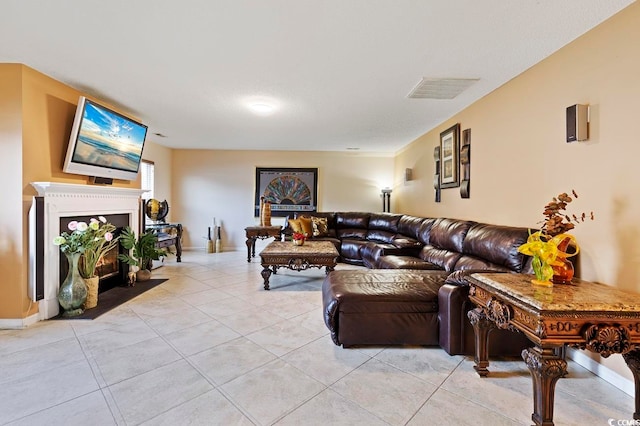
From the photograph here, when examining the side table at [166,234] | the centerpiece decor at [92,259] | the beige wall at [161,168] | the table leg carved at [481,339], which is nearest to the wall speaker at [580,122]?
the table leg carved at [481,339]

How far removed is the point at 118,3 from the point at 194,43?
0.50m

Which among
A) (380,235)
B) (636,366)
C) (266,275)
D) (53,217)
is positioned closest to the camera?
(636,366)

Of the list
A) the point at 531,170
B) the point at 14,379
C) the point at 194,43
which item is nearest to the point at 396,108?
the point at 531,170

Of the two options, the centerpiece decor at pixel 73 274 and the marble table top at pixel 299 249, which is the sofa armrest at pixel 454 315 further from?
the centerpiece decor at pixel 73 274

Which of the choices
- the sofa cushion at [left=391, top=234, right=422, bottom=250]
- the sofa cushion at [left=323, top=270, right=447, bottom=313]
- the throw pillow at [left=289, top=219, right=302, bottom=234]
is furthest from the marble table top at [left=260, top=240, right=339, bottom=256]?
the sofa cushion at [left=323, top=270, right=447, bottom=313]

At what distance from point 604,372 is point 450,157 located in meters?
2.76

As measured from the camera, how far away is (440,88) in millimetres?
2855

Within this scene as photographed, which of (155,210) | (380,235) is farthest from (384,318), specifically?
(155,210)

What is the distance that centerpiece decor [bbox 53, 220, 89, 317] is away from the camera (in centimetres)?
268

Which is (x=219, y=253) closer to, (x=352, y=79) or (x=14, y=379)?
(x=14, y=379)

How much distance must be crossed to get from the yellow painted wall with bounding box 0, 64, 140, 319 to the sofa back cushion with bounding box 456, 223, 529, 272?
4229 mm

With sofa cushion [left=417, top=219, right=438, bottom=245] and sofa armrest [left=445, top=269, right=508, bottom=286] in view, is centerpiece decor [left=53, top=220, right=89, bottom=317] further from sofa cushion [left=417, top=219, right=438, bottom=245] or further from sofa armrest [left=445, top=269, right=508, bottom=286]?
sofa cushion [left=417, top=219, right=438, bottom=245]

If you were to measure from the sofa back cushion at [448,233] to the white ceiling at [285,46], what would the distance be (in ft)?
4.85

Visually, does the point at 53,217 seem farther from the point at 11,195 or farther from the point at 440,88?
the point at 440,88
